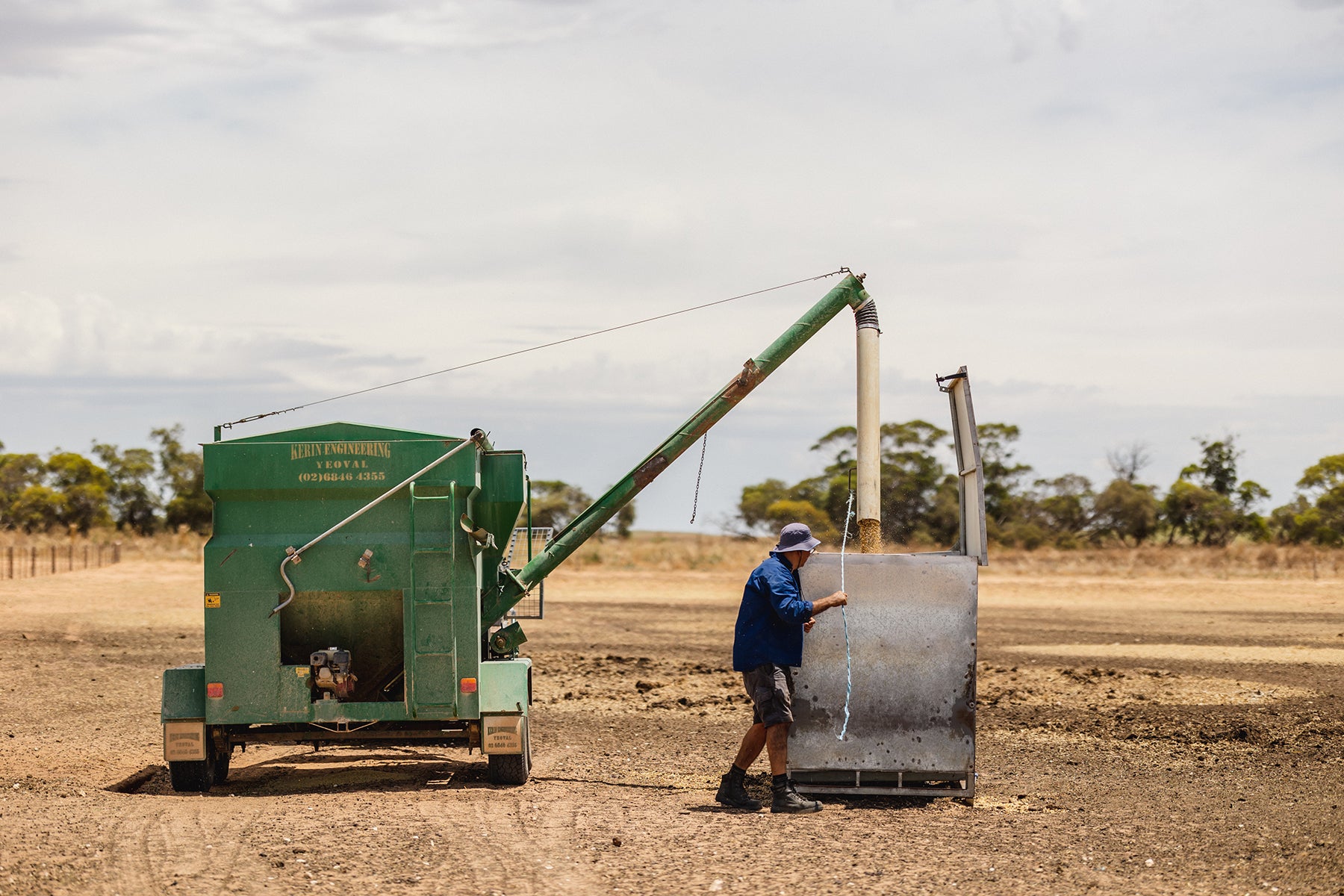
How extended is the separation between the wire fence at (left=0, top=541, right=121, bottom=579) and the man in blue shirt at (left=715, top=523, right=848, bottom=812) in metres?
30.6

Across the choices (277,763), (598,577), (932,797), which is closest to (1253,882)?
(932,797)

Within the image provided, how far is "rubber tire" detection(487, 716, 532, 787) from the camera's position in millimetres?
10328

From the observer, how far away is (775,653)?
371 inches

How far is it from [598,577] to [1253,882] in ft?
126

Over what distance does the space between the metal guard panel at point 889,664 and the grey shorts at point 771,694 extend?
0.51m

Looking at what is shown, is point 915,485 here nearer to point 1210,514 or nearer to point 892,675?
point 1210,514

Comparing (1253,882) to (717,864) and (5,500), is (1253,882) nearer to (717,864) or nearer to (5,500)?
(717,864)

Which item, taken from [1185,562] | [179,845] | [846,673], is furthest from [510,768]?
[1185,562]

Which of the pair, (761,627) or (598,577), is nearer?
(761,627)

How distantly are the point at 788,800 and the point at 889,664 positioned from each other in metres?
1.24

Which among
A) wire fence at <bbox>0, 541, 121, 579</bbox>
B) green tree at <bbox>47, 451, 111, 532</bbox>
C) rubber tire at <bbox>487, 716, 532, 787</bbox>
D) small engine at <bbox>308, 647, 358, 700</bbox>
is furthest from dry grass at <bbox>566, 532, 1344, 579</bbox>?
small engine at <bbox>308, 647, 358, 700</bbox>

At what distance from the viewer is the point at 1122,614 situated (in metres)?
32.5

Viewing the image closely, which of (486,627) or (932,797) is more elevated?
(486,627)

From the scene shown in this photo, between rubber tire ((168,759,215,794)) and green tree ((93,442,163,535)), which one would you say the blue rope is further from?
green tree ((93,442,163,535))
